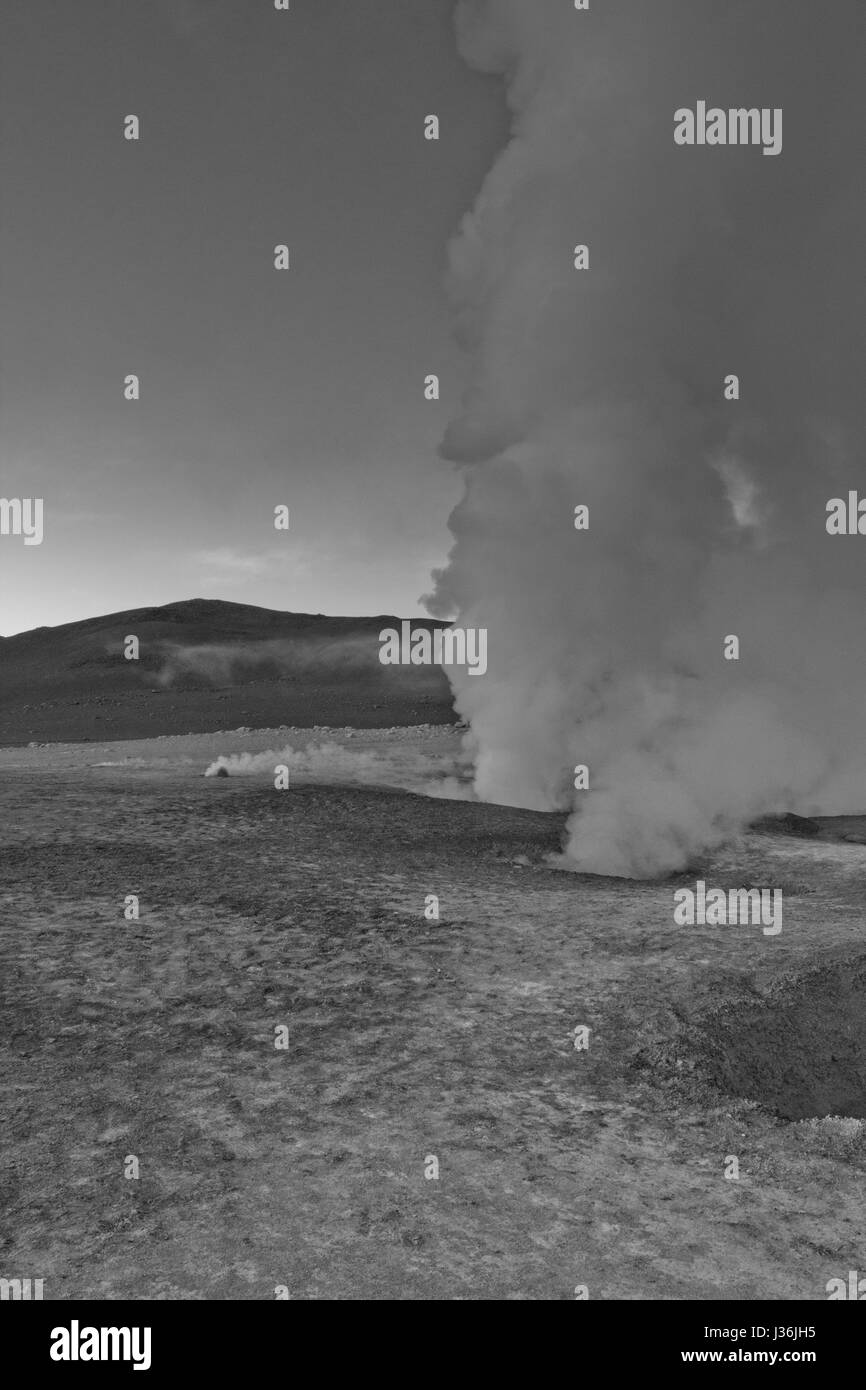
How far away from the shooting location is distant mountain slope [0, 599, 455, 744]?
50.9 meters

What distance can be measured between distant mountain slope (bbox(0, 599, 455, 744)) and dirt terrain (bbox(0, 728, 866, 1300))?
1389 inches

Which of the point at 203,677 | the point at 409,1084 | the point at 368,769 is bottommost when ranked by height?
the point at 409,1084

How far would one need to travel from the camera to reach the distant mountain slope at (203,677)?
50875 millimetres

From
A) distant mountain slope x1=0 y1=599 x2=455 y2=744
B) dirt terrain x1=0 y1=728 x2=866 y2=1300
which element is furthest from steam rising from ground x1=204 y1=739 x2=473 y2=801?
distant mountain slope x1=0 y1=599 x2=455 y2=744

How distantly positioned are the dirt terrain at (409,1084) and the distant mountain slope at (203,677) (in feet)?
116

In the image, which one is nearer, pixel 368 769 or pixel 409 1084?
pixel 409 1084

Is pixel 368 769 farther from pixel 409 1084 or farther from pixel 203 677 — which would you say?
pixel 203 677

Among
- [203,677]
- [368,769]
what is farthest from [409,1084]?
[203,677]

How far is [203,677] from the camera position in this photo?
82562 mm

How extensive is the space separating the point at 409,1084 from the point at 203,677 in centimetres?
7987

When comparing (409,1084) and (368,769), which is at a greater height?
(368,769)

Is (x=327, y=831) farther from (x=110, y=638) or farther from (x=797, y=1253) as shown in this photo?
(x=110, y=638)

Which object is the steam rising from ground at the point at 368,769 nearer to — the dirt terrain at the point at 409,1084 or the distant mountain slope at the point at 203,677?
the dirt terrain at the point at 409,1084

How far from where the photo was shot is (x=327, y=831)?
45.1 ft
